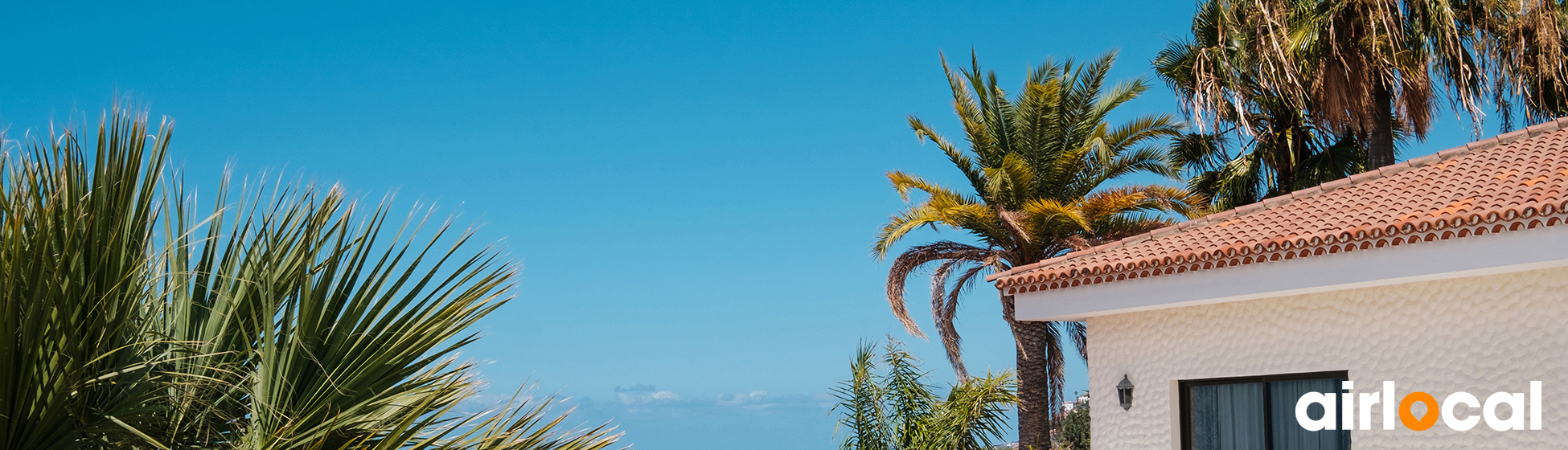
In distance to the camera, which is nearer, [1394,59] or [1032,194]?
[1394,59]

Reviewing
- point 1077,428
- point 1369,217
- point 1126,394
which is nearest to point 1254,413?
point 1126,394

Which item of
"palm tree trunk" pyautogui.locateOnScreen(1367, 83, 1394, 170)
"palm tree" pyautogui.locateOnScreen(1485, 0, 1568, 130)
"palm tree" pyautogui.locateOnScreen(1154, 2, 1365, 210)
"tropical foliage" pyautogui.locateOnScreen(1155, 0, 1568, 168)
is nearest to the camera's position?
"palm tree" pyautogui.locateOnScreen(1485, 0, 1568, 130)

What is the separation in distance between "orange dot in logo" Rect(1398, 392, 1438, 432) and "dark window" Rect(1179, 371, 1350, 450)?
436 millimetres

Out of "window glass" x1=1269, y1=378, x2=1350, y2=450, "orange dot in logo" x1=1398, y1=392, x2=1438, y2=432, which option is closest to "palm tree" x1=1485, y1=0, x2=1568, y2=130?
"window glass" x1=1269, y1=378, x2=1350, y2=450

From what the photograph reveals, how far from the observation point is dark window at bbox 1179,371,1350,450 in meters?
9.02

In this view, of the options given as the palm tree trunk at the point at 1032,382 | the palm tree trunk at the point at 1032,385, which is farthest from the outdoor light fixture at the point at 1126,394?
the palm tree trunk at the point at 1032,385

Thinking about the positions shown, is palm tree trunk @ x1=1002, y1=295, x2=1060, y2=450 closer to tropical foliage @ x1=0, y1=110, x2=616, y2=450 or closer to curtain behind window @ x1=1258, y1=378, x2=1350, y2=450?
curtain behind window @ x1=1258, y1=378, x2=1350, y2=450

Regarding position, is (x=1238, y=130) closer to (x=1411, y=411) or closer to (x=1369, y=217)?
(x=1369, y=217)

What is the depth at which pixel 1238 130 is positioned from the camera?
17641 millimetres

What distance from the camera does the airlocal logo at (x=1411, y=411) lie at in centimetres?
782

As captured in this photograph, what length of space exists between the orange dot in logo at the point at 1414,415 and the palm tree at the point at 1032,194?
10.2m

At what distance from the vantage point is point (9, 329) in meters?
3.53

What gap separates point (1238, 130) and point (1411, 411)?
9.93m

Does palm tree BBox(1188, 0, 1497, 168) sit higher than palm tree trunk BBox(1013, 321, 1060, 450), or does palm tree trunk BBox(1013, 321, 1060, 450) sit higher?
palm tree BBox(1188, 0, 1497, 168)
